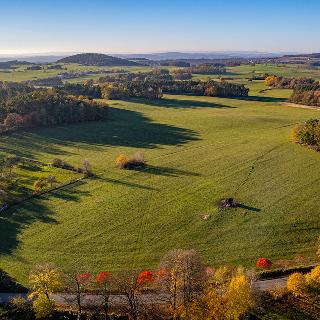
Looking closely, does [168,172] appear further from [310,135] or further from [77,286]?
[77,286]

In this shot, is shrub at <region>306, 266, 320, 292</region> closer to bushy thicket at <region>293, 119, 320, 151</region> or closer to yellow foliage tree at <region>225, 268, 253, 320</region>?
yellow foliage tree at <region>225, 268, 253, 320</region>

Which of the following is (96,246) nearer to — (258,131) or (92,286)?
(92,286)

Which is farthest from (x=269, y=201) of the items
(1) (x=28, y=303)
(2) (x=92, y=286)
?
(1) (x=28, y=303)

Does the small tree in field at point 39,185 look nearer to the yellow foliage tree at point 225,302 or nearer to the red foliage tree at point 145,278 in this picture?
the red foliage tree at point 145,278

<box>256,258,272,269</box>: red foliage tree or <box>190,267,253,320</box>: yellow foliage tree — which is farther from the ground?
<box>190,267,253,320</box>: yellow foliage tree

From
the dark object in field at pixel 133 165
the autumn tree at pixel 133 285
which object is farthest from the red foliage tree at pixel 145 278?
the dark object in field at pixel 133 165

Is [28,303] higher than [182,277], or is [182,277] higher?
[182,277]

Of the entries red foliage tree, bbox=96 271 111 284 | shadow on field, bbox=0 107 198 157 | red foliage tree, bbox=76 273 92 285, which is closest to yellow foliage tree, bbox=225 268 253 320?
red foliage tree, bbox=96 271 111 284
